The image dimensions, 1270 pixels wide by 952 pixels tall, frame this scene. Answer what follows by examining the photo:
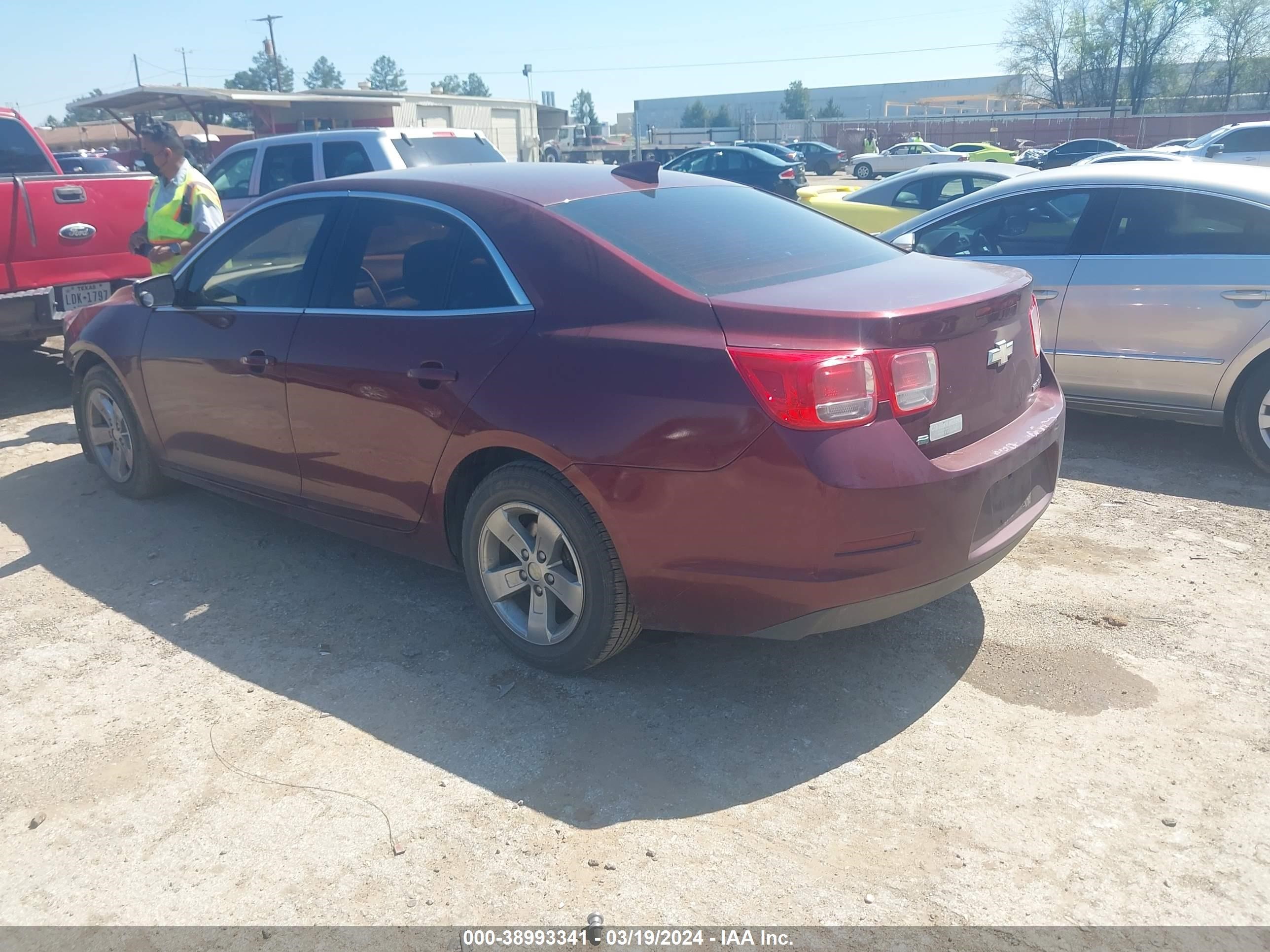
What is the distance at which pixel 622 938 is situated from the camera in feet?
7.95

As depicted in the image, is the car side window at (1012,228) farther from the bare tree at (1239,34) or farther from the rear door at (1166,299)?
the bare tree at (1239,34)

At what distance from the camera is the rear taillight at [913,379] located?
296 cm

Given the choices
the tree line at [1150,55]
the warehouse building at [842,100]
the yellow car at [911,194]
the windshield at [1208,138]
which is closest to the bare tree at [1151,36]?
the tree line at [1150,55]

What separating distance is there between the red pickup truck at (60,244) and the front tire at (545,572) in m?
5.25

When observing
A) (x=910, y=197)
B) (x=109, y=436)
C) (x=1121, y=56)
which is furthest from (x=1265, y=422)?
(x=1121, y=56)

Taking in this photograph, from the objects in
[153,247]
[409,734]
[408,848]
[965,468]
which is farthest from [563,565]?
[153,247]

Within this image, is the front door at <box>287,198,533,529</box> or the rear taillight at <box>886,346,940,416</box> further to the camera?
the front door at <box>287,198,533,529</box>

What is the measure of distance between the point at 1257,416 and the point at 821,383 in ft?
11.7

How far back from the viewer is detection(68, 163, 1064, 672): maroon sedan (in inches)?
116

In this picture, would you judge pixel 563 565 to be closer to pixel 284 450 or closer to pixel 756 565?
pixel 756 565

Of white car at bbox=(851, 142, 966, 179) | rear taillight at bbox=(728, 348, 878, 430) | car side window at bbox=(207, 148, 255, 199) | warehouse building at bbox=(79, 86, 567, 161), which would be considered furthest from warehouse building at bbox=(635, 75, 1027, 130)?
rear taillight at bbox=(728, 348, 878, 430)

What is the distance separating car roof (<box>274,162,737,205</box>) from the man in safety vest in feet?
7.91

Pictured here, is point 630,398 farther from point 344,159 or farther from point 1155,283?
point 344,159

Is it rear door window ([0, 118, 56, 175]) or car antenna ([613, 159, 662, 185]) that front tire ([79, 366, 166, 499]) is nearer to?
car antenna ([613, 159, 662, 185])
